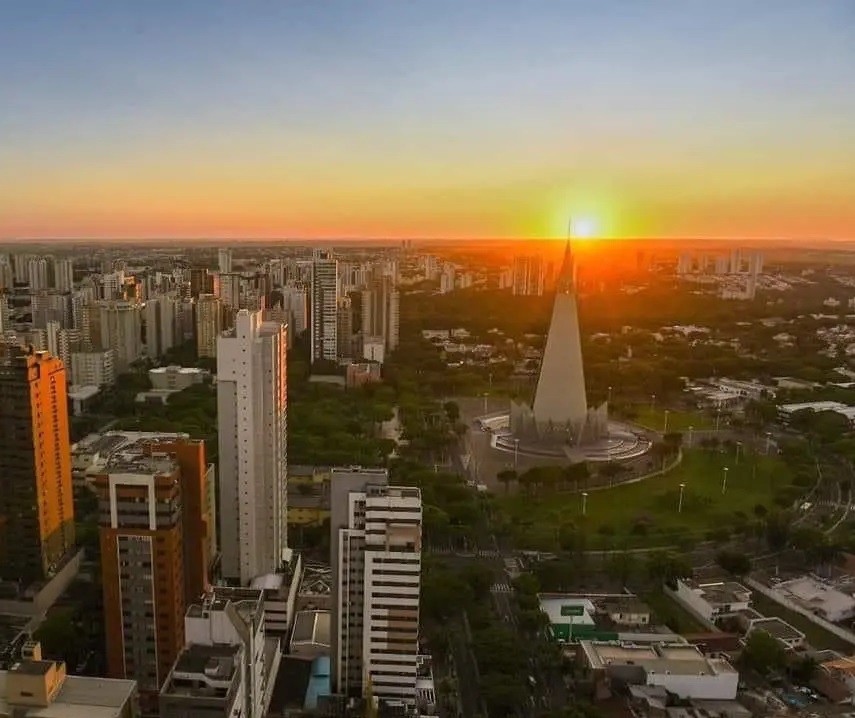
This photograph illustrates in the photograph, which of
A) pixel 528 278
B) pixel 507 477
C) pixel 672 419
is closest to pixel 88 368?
pixel 507 477

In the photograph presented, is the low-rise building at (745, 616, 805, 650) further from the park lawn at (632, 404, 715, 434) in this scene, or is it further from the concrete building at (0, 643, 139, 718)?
the park lawn at (632, 404, 715, 434)

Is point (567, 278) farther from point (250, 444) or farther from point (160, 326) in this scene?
→ point (160, 326)

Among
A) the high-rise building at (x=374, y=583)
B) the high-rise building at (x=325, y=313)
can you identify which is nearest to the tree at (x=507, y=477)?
the high-rise building at (x=374, y=583)

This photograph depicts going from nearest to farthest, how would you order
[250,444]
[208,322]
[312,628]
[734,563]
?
[312,628]
[250,444]
[734,563]
[208,322]

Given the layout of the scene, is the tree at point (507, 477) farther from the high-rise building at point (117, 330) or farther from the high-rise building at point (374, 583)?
the high-rise building at point (117, 330)

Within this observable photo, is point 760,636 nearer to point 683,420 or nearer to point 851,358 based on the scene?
point 683,420
